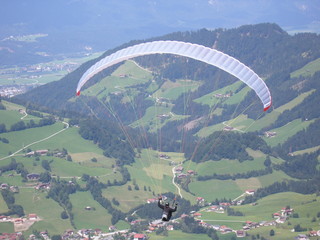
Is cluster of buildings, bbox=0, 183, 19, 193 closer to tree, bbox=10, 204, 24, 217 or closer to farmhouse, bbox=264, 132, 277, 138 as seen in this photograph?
tree, bbox=10, 204, 24, 217

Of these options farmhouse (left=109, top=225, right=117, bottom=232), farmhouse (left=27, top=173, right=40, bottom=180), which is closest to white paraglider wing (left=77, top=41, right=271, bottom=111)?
farmhouse (left=109, top=225, right=117, bottom=232)

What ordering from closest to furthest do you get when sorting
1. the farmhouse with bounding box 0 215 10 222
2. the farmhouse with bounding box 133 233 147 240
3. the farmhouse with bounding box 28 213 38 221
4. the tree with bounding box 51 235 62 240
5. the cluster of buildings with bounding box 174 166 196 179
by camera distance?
the farmhouse with bounding box 133 233 147 240 → the tree with bounding box 51 235 62 240 → the farmhouse with bounding box 0 215 10 222 → the farmhouse with bounding box 28 213 38 221 → the cluster of buildings with bounding box 174 166 196 179

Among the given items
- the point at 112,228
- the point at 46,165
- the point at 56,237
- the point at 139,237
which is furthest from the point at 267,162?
the point at 56,237

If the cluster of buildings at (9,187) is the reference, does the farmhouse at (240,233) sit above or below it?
below

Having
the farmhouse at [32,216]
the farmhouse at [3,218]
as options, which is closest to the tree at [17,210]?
the farmhouse at [32,216]

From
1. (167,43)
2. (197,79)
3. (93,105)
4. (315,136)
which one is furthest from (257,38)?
(167,43)

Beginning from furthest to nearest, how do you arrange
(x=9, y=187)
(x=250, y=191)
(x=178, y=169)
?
1. (x=178, y=169)
2. (x=250, y=191)
3. (x=9, y=187)

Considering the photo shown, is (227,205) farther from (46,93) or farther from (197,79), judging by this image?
(46,93)

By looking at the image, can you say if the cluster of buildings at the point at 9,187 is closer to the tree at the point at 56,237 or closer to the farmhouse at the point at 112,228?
the farmhouse at the point at 112,228

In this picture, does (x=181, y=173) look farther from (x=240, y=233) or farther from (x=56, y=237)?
(x=56, y=237)

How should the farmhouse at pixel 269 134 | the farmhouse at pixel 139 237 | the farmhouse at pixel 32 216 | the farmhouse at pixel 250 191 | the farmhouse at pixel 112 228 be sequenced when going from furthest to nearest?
the farmhouse at pixel 269 134, the farmhouse at pixel 250 191, the farmhouse at pixel 32 216, the farmhouse at pixel 112 228, the farmhouse at pixel 139 237

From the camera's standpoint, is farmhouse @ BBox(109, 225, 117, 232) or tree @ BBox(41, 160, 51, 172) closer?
farmhouse @ BBox(109, 225, 117, 232)
